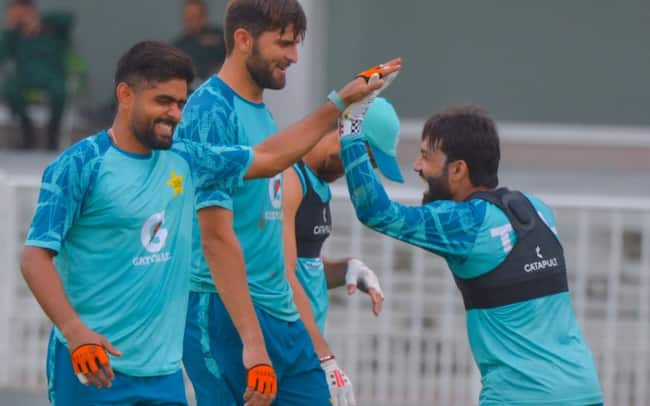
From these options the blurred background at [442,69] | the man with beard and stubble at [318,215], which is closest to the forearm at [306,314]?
the man with beard and stubble at [318,215]

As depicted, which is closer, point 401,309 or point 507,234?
point 507,234

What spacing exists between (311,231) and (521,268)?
98 cm

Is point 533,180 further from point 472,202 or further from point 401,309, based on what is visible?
point 472,202

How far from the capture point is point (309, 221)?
201 inches

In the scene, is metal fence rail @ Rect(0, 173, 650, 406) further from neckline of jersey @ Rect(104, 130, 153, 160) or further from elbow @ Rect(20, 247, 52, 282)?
Answer: elbow @ Rect(20, 247, 52, 282)

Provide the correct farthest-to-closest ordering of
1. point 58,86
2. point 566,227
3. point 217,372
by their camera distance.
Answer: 1. point 58,86
2. point 566,227
3. point 217,372

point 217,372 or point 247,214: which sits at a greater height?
point 247,214

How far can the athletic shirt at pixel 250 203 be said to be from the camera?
451 centimetres

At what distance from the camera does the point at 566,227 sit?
7719 millimetres

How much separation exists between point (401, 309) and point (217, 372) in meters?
3.16

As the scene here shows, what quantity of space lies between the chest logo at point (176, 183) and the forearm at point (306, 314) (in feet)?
2.31

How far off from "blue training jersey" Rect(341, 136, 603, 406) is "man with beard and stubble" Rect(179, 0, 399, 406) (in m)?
0.40

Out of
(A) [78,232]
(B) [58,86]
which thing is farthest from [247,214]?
(B) [58,86]

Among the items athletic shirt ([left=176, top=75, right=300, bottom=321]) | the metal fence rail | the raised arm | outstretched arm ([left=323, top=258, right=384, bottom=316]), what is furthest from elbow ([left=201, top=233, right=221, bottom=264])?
the metal fence rail
